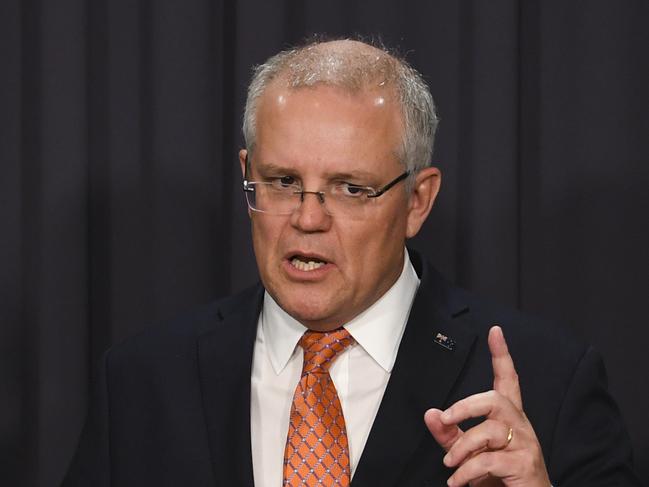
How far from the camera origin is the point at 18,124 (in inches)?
96.0

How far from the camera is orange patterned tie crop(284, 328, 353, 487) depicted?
1.70 m

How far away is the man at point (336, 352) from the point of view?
5.57ft

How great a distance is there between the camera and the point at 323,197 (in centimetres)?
169

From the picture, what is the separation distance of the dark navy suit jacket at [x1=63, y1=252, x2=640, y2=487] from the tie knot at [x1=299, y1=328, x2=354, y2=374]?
0.34 ft

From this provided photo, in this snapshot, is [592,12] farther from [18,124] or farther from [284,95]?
[18,124]

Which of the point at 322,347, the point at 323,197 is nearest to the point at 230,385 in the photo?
the point at 322,347

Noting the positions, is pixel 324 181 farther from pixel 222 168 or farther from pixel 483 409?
pixel 222 168

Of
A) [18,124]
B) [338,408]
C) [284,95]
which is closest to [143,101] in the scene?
[18,124]

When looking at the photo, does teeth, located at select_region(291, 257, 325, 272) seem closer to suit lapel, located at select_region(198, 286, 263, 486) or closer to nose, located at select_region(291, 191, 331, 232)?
nose, located at select_region(291, 191, 331, 232)

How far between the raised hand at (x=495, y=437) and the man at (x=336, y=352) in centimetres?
16

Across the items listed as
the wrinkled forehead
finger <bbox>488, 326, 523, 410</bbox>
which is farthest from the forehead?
finger <bbox>488, 326, 523, 410</bbox>

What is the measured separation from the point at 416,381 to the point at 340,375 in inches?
5.1

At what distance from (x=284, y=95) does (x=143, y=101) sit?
79cm

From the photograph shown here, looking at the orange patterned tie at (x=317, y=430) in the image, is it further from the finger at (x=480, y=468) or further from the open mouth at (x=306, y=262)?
the finger at (x=480, y=468)
